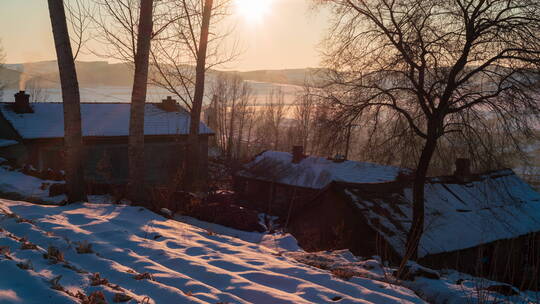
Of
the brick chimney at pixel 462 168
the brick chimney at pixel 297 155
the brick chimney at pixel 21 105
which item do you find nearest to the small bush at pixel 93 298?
the brick chimney at pixel 462 168

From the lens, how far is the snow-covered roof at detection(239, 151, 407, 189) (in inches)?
982

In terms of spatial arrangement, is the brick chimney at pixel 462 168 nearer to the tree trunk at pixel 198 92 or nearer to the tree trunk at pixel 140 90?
the tree trunk at pixel 198 92

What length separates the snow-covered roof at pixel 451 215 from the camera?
44.3 ft

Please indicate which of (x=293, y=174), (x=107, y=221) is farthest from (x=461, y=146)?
(x=293, y=174)

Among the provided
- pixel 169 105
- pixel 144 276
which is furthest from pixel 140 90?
pixel 169 105

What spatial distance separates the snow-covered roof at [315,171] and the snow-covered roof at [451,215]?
5.68m

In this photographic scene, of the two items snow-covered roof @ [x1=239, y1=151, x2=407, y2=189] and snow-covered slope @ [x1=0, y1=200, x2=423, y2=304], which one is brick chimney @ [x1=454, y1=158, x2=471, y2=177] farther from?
snow-covered slope @ [x1=0, y1=200, x2=423, y2=304]

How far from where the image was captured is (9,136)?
2425cm

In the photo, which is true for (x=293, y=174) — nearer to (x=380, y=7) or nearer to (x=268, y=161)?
(x=268, y=161)

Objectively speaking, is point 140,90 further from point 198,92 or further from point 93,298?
point 198,92

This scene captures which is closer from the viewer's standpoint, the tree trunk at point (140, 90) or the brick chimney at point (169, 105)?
the tree trunk at point (140, 90)

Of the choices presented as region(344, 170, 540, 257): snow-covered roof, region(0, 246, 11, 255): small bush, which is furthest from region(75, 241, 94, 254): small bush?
region(344, 170, 540, 257): snow-covered roof

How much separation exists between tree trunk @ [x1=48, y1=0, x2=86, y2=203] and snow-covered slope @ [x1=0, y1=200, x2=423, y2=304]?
1596 mm

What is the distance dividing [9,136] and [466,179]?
89.3 feet
